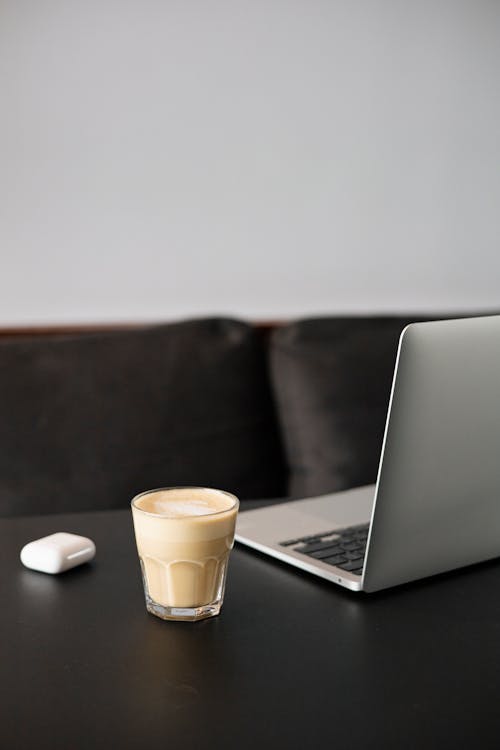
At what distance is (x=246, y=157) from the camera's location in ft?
6.25

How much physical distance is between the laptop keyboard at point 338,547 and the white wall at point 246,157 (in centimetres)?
103

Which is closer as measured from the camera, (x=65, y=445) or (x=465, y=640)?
(x=465, y=640)

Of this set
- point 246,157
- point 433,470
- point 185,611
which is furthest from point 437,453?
point 246,157

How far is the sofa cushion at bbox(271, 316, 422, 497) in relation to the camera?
1.62 m

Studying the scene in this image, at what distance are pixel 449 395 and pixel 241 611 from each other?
244 mm

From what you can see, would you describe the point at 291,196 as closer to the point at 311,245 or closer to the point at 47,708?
the point at 311,245

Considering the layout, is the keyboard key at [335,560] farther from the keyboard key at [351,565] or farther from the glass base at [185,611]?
the glass base at [185,611]

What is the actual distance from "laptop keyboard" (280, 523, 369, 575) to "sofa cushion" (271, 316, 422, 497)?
0.67m

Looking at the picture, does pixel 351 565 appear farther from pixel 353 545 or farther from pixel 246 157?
pixel 246 157

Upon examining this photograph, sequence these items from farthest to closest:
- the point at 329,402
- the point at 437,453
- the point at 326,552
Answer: the point at 329,402, the point at 326,552, the point at 437,453

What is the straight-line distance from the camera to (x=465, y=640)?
0.69 meters

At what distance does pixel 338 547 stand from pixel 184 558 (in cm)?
21

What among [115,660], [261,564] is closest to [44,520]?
[261,564]

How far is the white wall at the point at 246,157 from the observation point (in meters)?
1.77
